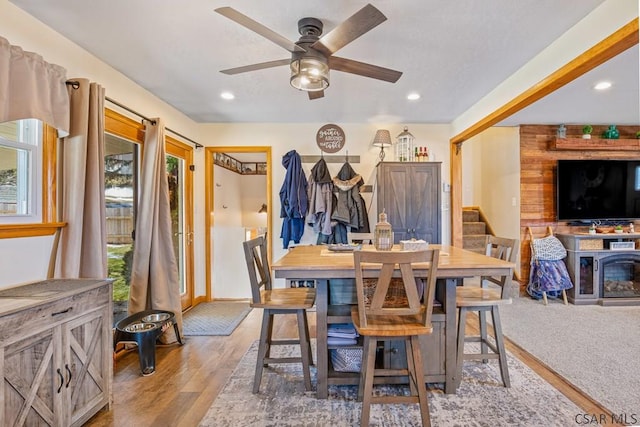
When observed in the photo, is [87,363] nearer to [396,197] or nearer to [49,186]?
[49,186]

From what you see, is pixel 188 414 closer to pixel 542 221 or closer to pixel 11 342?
pixel 11 342

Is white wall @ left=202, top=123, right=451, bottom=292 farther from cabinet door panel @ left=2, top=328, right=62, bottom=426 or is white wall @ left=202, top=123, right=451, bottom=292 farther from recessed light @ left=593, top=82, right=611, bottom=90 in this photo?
cabinet door panel @ left=2, top=328, right=62, bottom=426

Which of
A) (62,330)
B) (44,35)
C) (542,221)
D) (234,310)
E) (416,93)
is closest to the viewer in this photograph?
(62,330)

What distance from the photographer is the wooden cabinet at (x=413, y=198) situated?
387 cm

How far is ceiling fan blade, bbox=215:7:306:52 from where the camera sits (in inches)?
60.3

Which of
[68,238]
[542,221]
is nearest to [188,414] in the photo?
[68,238]

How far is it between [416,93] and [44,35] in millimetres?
2976

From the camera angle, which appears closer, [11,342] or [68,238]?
[11,342]

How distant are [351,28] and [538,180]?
398cm

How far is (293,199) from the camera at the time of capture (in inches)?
159

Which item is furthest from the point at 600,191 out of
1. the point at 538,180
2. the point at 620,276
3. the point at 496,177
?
the point at 496,177

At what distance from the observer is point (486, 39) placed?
2.22m

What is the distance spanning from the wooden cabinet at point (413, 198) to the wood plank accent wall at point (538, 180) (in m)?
1.45

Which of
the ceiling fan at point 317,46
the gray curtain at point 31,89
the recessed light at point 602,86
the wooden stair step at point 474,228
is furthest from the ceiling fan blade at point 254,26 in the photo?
the wooden stair step at point 474,228
